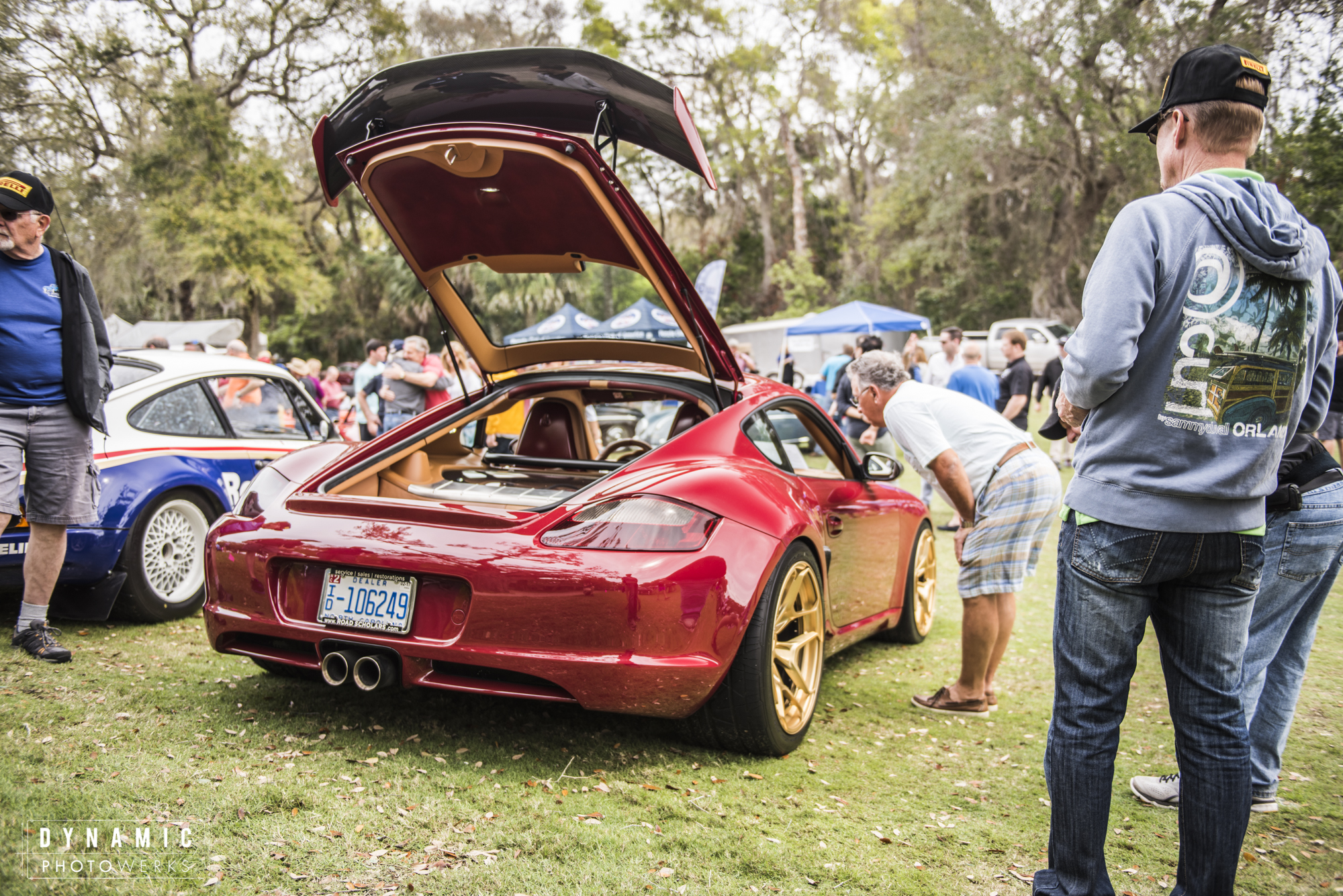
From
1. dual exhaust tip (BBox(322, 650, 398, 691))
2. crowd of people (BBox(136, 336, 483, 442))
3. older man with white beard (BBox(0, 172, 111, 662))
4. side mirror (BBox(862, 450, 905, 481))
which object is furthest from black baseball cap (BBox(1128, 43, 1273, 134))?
crowd of people (BBox(136, 336, 483, 442))

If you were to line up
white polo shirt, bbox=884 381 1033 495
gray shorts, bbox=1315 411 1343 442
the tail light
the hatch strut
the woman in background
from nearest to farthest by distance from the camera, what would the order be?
the tail light
the hatch strut
white polo shirt, bbox=884 381 1033 495
gray shorts, bbox=1315 411 1343 442
the woman in background

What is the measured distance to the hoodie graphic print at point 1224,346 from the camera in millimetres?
2006


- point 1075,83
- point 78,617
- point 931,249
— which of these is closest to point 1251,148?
point 78,617

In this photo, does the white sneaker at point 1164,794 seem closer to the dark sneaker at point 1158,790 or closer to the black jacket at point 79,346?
the dark sneaker at point 1158,790

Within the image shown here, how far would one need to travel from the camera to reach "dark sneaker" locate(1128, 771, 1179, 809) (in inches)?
119

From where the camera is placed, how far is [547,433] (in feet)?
15.5

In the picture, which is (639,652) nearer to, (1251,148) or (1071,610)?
(1071,610)

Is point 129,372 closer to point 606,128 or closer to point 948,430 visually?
point 606,128

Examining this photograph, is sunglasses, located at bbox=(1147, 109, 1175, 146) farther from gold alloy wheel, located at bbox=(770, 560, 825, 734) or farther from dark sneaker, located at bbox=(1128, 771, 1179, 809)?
dark sneaker, located at bbox=(1128, 771, 1179, 809)

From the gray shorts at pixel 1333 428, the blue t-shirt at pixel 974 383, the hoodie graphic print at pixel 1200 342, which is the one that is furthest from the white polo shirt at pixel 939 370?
the hoodie graphic print at pixel 1200 342

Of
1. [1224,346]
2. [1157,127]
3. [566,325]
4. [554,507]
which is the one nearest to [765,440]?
[554,507]

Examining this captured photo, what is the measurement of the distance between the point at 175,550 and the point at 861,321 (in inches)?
641

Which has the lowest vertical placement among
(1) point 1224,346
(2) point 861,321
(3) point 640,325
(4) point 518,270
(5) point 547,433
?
(5) point 547,433

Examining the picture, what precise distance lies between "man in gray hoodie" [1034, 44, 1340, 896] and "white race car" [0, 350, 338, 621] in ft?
12.9
